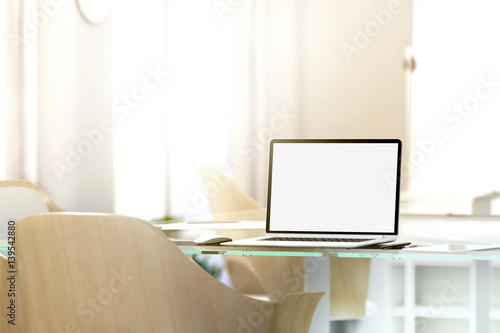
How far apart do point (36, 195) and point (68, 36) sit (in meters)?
1.15

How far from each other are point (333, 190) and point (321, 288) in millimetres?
263

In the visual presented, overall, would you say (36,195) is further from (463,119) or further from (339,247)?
(463,119)

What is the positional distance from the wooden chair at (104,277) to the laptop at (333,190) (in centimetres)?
34

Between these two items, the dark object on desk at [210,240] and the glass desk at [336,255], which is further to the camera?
the dark object on desk at [210,240]

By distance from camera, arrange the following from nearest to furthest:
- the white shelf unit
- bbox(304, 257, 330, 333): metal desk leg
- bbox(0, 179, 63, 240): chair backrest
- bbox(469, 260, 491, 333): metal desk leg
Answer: bbox(469, 260, 491, 333): metal desk leg < bbox(304, 257, 330, 333): metal desk leg < bbox(0, 179, 63, 240): chair backrest < the white shelf unit

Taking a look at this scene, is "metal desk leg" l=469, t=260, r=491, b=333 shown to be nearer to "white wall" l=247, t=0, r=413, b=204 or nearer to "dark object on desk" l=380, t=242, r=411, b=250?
"dark object on desk" l=380, t=242, r=411, b=250

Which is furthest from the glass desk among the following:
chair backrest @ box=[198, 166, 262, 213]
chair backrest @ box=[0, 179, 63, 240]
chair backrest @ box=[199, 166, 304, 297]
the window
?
the window

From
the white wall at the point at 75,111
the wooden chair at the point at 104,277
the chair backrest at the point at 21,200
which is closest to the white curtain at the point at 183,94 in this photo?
the white wall at the point at 75,111

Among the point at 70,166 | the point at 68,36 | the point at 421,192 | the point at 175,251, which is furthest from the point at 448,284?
the point at 175,251

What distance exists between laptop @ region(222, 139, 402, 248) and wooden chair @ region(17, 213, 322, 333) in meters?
0.34

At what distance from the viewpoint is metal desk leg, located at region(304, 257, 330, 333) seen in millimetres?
1757

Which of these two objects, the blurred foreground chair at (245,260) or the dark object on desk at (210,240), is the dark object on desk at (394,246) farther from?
the blurred foreground chair at (245,260)

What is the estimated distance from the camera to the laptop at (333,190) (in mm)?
1790

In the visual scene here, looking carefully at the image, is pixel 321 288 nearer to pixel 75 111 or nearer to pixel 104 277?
pixel 104 277
